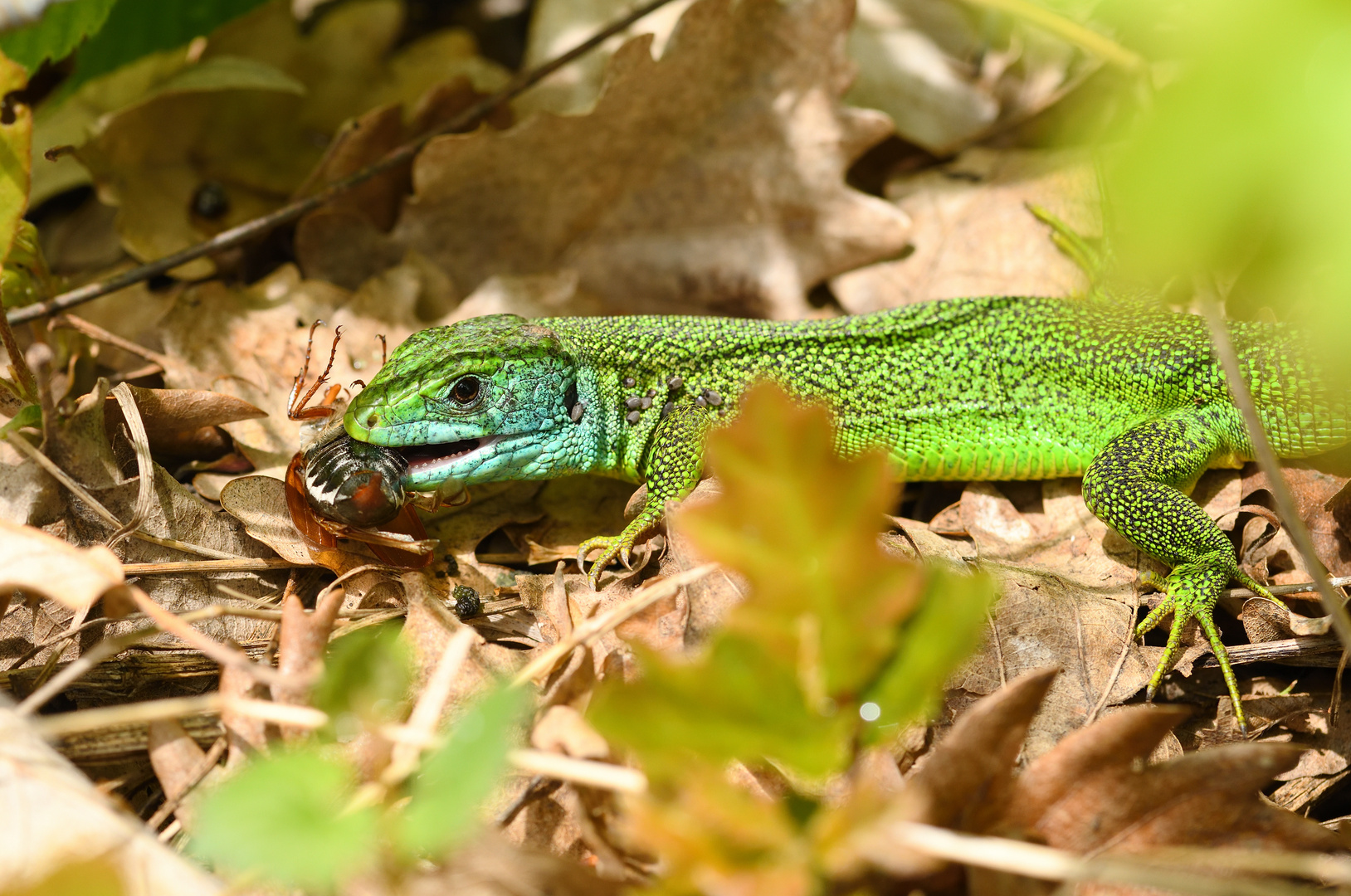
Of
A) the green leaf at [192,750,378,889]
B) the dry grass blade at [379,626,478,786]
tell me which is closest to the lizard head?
the dry grass blade at [379,626,478,786]

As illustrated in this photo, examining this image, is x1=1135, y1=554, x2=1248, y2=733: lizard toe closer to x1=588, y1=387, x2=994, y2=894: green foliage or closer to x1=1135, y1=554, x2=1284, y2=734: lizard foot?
x1=1135, y1=554, x2=1284, y2=734: lizard foot

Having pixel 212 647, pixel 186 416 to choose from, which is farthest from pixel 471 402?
pixel 212 647

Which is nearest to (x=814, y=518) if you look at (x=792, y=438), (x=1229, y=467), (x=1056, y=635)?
(x=792, y=438)

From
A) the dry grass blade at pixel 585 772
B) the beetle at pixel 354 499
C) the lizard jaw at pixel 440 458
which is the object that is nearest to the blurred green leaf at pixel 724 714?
the dry grass blade at pixel 585 772

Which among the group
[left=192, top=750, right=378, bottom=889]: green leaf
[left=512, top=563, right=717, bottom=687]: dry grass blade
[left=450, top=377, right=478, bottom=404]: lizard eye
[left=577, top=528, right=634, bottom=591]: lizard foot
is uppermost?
[left=192, top=750, right=378, bottom=889]: green leaf

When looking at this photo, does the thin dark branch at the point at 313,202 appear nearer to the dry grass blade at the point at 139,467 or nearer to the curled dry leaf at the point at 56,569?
the dry grass blade at the point at 139,467

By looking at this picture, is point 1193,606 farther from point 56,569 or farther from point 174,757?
point 56,569

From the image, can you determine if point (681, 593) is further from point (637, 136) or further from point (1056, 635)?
point (637, 136)
